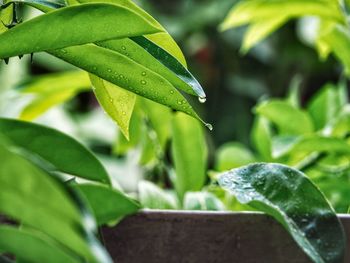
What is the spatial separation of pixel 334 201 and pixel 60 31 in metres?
0.35

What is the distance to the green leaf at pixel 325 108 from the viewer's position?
0.72m

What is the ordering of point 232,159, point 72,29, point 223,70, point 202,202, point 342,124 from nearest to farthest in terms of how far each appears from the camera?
point 72,29
point 202,202
point 342,124
point 232,159
point 223,70

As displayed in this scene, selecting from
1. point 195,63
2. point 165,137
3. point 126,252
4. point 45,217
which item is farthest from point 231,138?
point 45,217

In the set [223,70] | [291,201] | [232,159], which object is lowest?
[223,70]

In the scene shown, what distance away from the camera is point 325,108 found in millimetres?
727

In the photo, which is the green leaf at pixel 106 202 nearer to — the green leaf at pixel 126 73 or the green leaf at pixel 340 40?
the green leaf at pixel 126 73

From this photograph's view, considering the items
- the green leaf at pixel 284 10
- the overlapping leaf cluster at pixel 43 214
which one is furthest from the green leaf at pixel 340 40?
the overlapping leaf cluster at pixel 43 214

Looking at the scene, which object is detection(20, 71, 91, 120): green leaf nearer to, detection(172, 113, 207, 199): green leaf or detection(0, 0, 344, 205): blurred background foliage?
detection(172, 113, 207, 199): green leaf

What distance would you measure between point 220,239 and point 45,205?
0.69 ft

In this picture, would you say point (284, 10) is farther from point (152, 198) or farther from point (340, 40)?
point (152, 198)

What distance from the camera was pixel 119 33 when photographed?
326mm

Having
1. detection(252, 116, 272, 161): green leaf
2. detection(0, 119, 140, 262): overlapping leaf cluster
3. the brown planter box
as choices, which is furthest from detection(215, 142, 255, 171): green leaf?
detection(0, 119, 140, 262): overlapping leaf cluster

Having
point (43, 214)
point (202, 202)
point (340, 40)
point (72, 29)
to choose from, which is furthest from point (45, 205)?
point (340, 40)

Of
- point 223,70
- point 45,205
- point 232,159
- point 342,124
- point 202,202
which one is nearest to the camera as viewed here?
point 45,205
